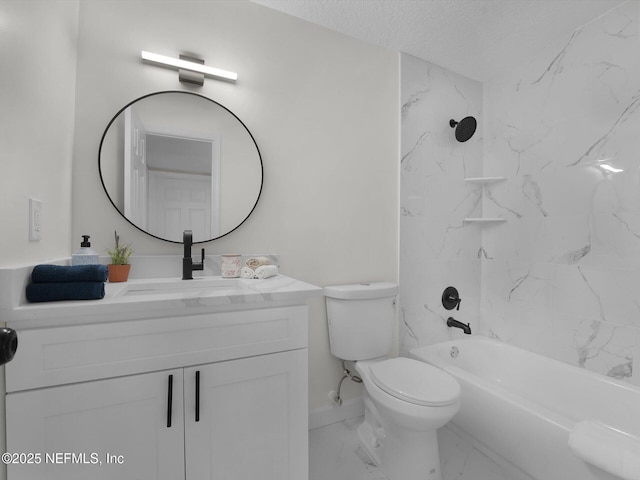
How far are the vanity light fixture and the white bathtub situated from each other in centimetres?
196

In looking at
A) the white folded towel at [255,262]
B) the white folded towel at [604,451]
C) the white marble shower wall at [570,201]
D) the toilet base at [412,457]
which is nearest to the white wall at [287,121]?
the white folded towel at [255,262]

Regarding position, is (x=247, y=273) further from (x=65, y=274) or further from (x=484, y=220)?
(x=484, y=220)

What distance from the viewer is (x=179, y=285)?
4.36 ft

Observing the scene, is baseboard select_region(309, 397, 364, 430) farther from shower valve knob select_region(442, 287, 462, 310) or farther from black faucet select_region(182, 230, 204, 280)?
black faucet select_region(182, 230, 204, 280)

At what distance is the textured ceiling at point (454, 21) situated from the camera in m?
1.64

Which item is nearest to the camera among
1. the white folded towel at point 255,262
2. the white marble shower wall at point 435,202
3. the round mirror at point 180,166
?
the round mirror at point 180,166

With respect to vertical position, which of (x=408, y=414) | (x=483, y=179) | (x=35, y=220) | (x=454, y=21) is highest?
(x=454, y=21)

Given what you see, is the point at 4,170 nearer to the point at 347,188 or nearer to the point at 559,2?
the point at 347,188

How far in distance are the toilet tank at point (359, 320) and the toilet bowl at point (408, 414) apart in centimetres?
11

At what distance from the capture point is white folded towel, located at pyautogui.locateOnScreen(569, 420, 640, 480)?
0.97m

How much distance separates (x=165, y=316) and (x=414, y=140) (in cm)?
185

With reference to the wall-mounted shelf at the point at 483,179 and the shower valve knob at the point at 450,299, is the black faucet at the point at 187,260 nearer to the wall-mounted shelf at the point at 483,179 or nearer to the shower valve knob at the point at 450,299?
the shower valve knob at the point at 450,299

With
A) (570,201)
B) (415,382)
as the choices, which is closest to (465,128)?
(570,201)

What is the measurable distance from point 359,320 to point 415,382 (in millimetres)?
411
